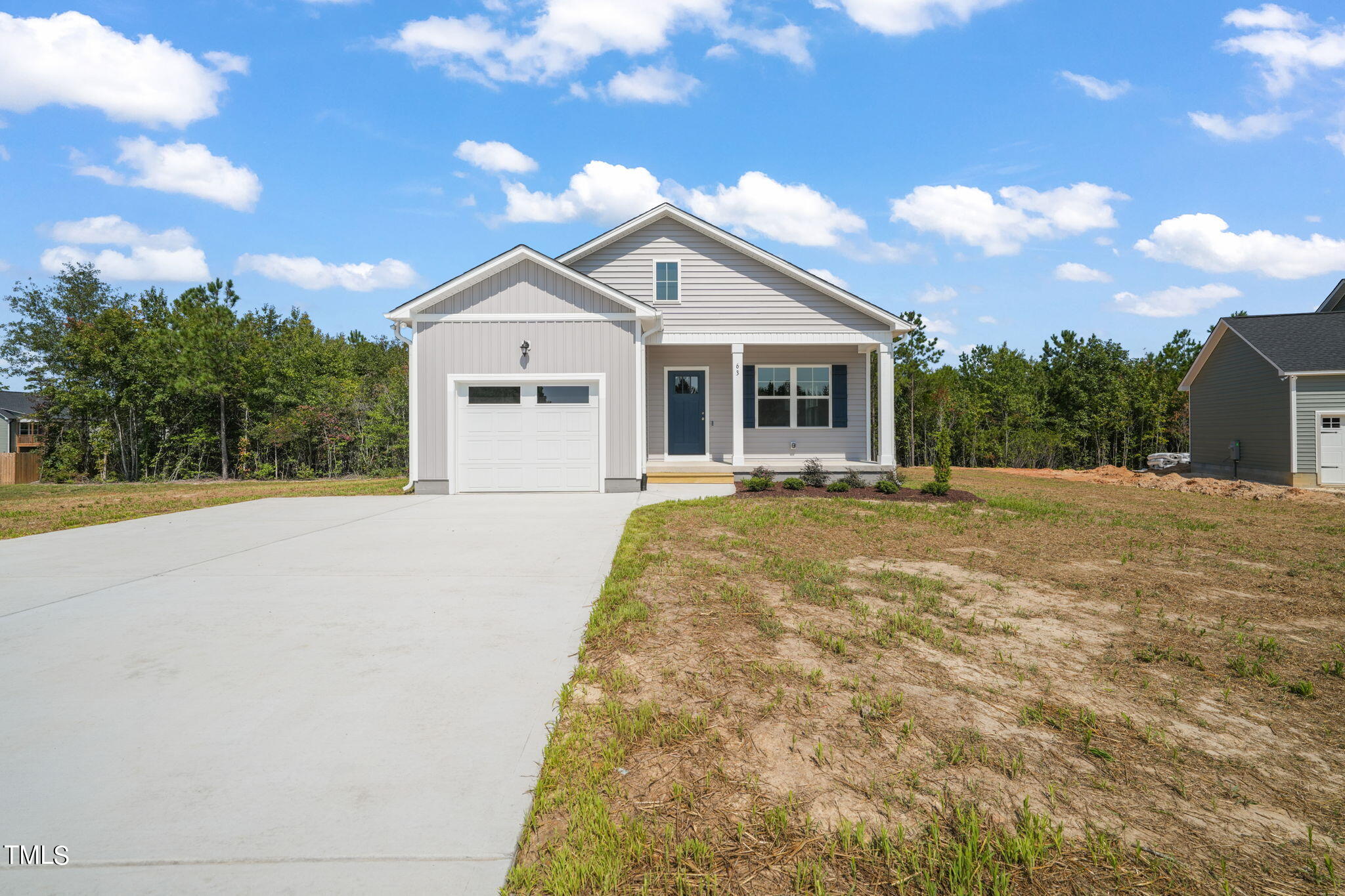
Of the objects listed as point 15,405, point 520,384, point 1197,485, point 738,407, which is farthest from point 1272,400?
point 15,405

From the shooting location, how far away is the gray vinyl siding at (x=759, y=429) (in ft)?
53.2

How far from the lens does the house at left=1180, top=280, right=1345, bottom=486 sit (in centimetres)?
1767

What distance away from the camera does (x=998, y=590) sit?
222 inches

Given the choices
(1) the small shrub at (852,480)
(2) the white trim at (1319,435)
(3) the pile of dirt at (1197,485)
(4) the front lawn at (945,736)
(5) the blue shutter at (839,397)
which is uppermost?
(5) the blue shutter at (839,397)

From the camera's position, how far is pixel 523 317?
43.2 ft

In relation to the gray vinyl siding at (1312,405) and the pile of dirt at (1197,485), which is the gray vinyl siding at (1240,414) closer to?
the gray vinyl siding at (1312,405)

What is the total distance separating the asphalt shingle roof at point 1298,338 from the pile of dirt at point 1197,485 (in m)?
3.31

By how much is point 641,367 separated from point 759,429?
4.17 m

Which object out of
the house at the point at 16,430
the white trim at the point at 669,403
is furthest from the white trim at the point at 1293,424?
the house at the point at 16,430

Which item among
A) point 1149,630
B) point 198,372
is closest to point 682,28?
point 1149,630

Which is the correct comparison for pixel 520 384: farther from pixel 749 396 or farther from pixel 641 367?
pixel 749 396

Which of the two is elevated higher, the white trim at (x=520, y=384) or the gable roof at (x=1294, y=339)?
the gable roof at (x=1294, y=339)

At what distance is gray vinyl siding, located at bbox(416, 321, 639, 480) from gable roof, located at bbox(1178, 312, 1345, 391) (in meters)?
17.7

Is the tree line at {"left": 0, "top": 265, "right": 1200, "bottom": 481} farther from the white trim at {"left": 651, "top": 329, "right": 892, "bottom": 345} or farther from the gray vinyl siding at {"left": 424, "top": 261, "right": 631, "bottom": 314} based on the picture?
the gray vinyl siding at {"left": 424, "top": 261, "right": 631, "bottom": 314}
